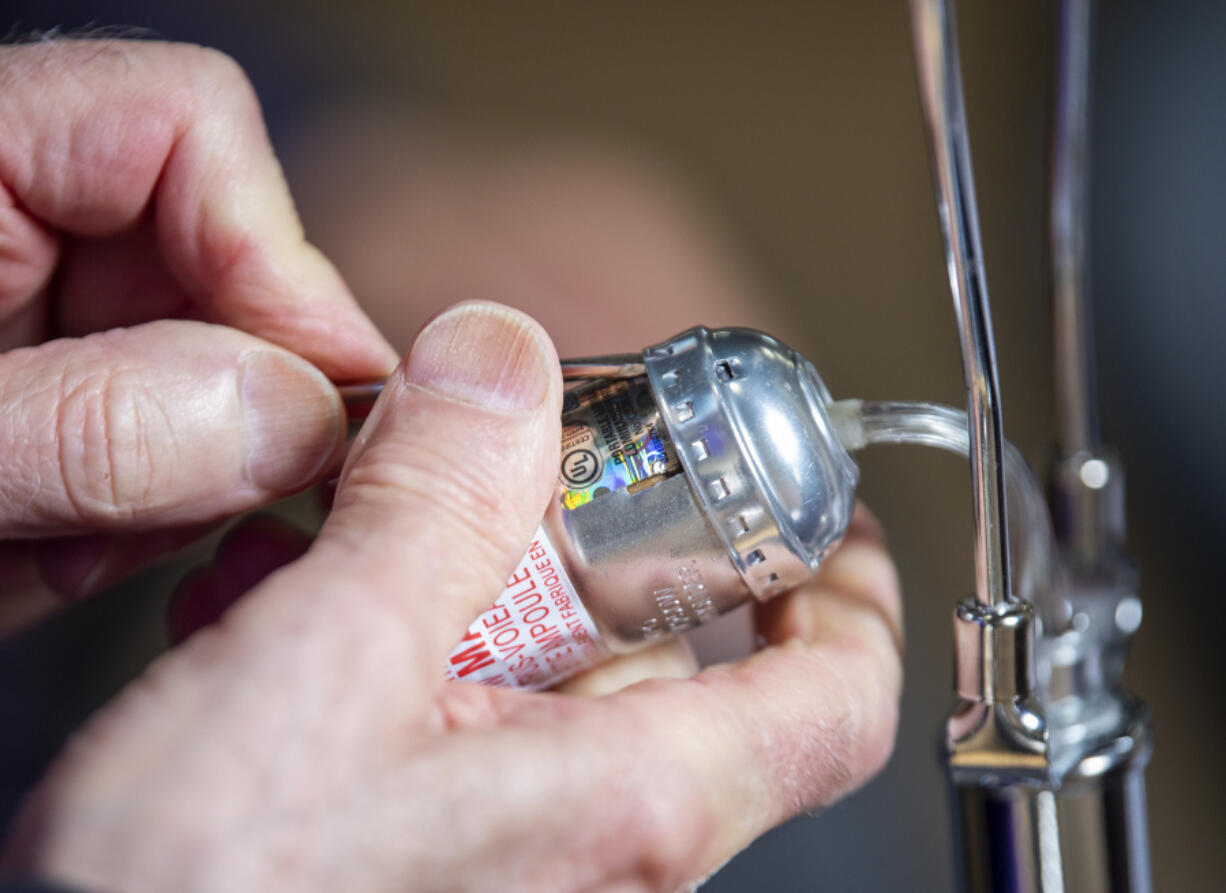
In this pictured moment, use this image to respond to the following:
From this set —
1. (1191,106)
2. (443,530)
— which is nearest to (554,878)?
(443,530)

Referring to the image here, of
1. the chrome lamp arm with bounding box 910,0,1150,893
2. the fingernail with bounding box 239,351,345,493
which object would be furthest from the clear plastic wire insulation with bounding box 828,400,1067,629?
the fingernail with bounding box 239,351,345,493

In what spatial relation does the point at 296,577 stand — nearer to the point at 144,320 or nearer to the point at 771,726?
the point at 771,726

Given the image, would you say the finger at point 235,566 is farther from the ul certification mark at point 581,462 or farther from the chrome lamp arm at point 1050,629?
the chrome lamp arm at point 1050,629

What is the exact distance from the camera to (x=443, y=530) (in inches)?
15.5

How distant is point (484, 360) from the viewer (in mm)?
438

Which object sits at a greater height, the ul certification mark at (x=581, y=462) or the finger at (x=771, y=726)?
the ul certification mark at (x=581, y=462)

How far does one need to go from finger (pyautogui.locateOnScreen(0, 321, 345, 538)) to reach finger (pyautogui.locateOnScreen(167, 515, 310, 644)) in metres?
0.11

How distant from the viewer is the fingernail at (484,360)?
1.41 ft

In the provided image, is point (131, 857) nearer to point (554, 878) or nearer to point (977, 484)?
point (554, 878)

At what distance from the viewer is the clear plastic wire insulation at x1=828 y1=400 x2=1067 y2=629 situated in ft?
1.68

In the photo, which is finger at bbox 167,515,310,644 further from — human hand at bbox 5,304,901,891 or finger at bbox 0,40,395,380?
human hand at bbox 5,304,901,891

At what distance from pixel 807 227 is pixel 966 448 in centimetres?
56

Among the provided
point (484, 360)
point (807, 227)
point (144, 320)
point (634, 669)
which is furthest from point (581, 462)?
point (807, 227)

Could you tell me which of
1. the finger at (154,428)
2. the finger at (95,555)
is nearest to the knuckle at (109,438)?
the finger at (154,428)
